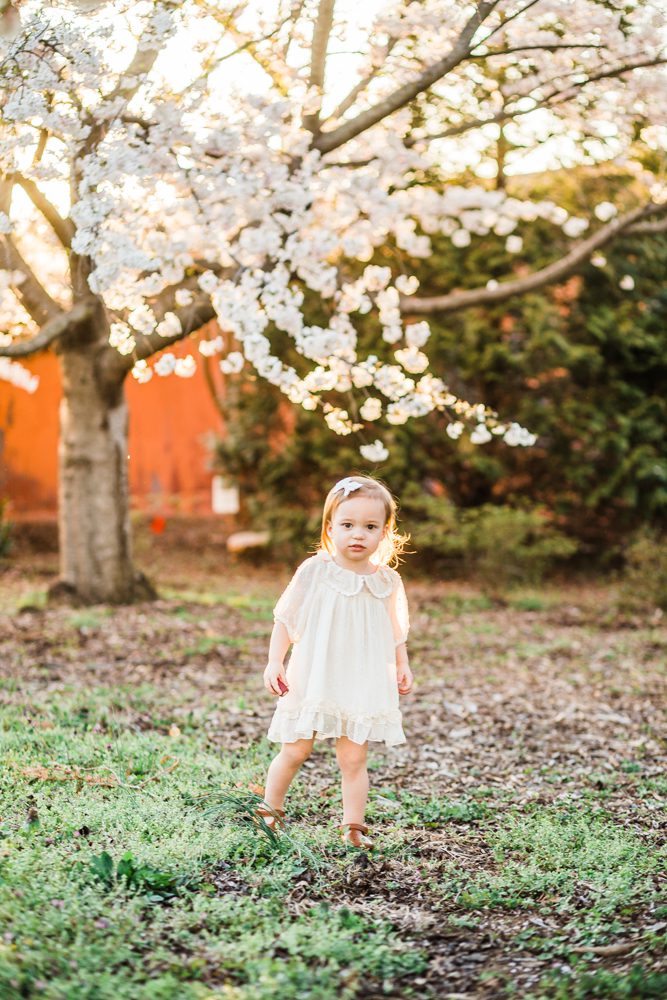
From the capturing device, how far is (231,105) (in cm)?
593

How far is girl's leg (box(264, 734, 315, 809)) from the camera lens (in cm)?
349

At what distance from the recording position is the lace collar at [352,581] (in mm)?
3502

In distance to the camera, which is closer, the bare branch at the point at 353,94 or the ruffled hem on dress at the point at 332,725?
the ruffled hem on dress at the point at 332,725

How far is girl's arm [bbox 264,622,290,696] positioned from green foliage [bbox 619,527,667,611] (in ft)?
18.9

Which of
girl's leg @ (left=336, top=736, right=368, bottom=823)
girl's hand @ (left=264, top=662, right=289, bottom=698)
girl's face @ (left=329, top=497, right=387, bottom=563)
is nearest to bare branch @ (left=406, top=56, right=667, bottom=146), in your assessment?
girl's face @ (left=329, top=497, right=387, bottom=563)

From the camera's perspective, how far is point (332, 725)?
134 inches

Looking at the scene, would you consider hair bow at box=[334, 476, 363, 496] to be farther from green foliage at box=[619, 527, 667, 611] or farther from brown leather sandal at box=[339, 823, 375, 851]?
green foliage at box=[619, 527, 667, 611]

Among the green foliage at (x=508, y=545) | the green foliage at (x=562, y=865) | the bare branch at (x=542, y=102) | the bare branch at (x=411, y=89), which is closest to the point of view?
the green foliage at (x=562, y=865)

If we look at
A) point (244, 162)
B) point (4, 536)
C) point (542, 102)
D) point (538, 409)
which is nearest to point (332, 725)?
point (244, 162)

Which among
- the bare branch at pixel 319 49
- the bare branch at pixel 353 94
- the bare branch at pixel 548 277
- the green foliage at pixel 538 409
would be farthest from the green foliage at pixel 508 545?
the bare branch at pixel 319 49

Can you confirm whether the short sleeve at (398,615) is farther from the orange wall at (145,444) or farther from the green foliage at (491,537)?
the orange wall at (145,444)

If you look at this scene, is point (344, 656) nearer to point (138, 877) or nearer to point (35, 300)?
point (138, 877)

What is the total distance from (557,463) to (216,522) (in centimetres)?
532

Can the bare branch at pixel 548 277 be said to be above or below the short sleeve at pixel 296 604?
above
